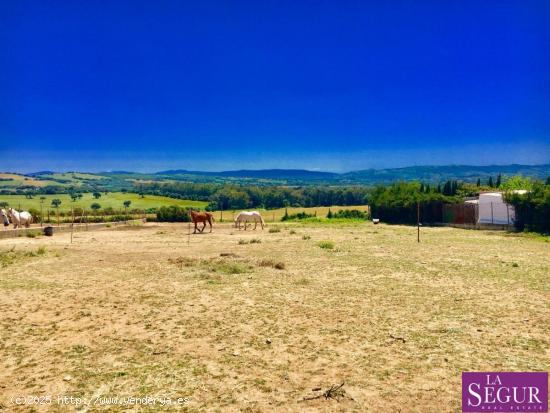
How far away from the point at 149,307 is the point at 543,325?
814 cm

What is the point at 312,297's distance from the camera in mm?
10625

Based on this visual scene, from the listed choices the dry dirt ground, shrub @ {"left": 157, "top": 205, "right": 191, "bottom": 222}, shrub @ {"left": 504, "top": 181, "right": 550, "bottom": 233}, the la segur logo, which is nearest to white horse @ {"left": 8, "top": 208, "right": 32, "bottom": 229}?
shrub @ {"left": 157, "top": 205, "right": 191, "bottom": 222}

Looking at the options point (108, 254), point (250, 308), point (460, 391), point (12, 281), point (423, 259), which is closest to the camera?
point (460, 391)

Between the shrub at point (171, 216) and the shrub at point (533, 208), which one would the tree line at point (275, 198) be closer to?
the shrub at point (171, 216)

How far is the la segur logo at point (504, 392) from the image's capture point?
17.0ft

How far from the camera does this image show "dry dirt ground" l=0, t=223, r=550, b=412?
557cm

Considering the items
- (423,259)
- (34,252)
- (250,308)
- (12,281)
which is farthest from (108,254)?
(423,259)

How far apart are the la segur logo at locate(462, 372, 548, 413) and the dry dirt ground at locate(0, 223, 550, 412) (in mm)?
208

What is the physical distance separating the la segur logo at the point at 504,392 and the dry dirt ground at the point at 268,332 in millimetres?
208

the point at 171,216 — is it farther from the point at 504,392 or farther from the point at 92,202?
the point at 92,202

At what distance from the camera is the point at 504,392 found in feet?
18.3

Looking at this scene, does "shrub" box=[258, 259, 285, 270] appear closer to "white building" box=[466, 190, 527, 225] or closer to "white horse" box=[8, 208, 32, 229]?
A: "white horse" box=[8, 208, 32, 229]

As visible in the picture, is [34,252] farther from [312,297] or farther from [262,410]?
[262,410]

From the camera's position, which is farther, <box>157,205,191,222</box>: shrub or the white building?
<box>157,205,191,222</box>: shrub
